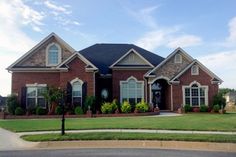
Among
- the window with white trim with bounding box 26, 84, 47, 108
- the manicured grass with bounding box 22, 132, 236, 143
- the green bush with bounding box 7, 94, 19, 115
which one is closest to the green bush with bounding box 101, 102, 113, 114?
the window with white trim with bounding box 26, 84, 47, 108

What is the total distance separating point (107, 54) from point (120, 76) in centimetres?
498

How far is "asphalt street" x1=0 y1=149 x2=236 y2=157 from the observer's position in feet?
41.8

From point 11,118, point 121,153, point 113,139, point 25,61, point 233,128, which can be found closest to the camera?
point 121,153

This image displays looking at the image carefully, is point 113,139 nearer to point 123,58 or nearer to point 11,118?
point 11,118

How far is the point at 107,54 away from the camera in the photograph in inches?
1614

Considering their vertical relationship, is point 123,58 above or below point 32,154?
above

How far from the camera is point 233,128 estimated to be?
1950 centimetres

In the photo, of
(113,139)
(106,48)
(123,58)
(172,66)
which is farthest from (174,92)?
(113,139)

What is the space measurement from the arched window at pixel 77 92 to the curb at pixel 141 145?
61.7ft

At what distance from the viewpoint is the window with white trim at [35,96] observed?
115 feet

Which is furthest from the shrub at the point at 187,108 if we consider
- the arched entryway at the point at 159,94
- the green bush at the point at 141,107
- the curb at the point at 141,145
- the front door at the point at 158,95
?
the curb at the point at 141,145

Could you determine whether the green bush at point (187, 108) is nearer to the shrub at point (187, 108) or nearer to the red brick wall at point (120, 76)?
the shrub at point (187, 108)

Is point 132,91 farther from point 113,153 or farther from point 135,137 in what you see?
point 113,153

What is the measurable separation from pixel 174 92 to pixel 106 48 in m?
10.7
